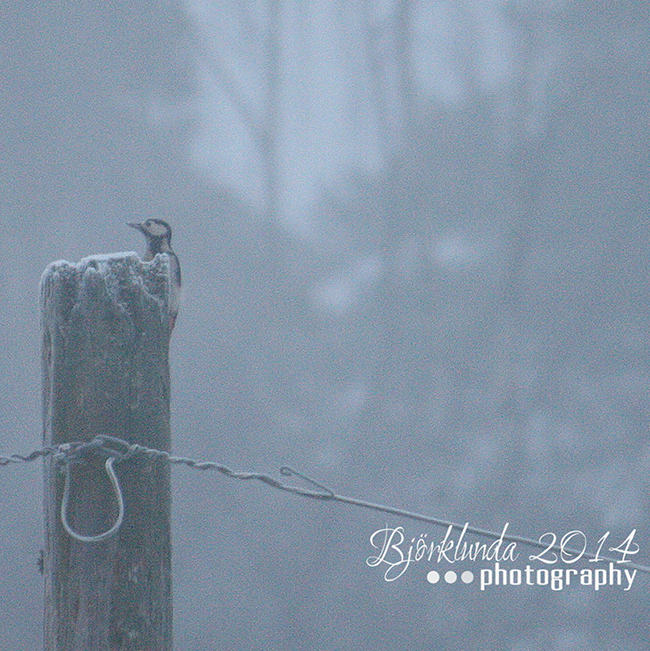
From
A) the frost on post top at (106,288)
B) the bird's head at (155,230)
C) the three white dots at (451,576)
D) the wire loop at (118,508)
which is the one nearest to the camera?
the wire loop at (118,508)

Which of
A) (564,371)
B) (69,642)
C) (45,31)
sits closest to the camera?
(69,642)

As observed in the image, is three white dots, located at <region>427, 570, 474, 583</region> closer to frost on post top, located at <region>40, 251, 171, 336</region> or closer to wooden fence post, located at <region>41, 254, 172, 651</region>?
wooden fence post, located at <region>41, 254, 172, 651</region>

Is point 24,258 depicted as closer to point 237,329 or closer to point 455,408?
point 237,329

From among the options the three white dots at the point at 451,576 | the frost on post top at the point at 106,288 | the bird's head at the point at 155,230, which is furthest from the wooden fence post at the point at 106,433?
the three white dots at the point at 451,576

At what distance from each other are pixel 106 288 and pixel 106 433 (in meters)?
0.21

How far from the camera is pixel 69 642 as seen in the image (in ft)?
4.91

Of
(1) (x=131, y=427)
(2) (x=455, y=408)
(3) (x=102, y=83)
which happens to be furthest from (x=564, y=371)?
(1) (x=131, y=427)

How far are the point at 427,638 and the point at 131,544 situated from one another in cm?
408

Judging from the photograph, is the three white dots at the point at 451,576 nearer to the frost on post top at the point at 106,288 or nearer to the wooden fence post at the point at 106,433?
the wooden fence post at the point at 106,433

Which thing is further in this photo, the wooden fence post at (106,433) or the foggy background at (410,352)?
the foggy background at (410,352)

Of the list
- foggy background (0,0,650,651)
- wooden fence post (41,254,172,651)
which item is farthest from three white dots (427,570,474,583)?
wooden fence post (41,254,172,651)

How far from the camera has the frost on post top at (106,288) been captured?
4.96ft

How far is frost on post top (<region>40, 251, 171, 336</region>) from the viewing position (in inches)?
59.5

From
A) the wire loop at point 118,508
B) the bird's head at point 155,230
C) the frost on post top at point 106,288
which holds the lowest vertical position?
the wire loop at point 118,508
